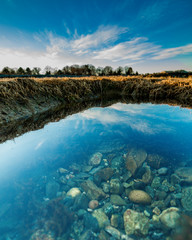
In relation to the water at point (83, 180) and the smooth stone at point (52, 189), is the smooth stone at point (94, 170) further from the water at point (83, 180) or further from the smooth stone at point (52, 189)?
the smooth stone at point (52, 189)

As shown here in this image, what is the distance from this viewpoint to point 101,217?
147 centimetres

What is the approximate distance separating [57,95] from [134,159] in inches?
226

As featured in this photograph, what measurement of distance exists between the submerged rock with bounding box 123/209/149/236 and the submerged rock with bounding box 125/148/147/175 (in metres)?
0.65

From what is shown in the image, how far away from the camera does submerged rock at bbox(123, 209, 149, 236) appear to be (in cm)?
131

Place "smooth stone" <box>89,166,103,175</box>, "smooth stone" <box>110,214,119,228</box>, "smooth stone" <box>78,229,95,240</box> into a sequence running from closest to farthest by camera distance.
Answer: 1. "smooth stone" <box>78,229,95,240</box>
2. "smooth stone" <box>110,214,119,228</box>
3. "smooth stone" <box>89,166,103,175</box>

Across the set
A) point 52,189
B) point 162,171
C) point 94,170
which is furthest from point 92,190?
point 162,171

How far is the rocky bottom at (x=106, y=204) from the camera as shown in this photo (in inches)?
50.9

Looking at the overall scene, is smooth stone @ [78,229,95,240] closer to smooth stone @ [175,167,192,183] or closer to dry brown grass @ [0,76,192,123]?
smooth stone @ [175,167,192,183]

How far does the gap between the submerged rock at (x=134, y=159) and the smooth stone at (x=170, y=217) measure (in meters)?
0.67

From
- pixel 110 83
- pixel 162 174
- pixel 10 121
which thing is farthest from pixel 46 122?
pixel 110 83

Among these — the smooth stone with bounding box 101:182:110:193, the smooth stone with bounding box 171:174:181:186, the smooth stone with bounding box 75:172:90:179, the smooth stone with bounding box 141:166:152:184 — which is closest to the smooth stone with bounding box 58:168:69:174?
the smooth stone with bounding box 75:172:90:179

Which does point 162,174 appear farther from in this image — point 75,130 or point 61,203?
point 75,130

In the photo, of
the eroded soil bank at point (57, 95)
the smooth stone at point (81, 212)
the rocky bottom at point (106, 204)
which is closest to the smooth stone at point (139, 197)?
the rocky bottom at point (106, 204)

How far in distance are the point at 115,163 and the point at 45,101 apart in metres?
5.01
